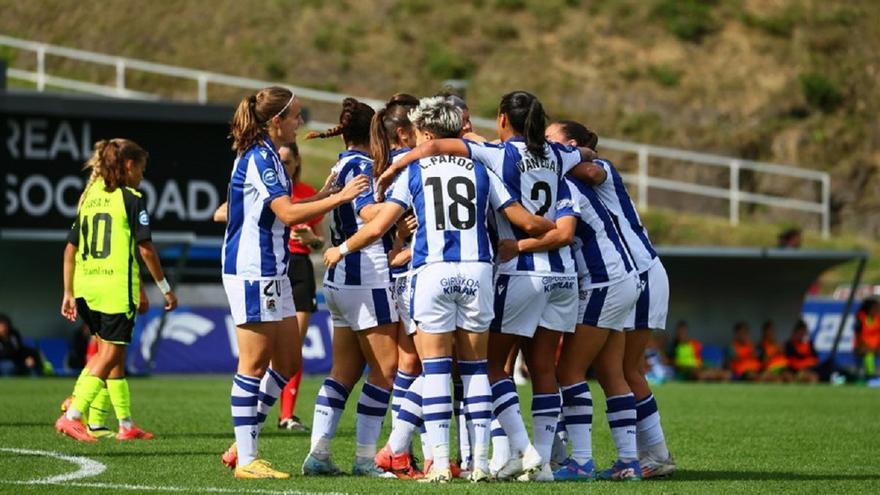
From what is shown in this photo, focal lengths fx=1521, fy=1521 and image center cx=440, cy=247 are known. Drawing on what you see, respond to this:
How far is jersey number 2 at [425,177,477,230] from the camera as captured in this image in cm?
806

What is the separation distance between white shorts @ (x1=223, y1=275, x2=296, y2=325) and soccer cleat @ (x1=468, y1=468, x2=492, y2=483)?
1.38m

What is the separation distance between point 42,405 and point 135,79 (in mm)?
28775

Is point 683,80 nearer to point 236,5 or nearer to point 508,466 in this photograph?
point 236,5

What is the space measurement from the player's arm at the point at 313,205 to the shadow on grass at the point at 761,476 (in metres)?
2.51

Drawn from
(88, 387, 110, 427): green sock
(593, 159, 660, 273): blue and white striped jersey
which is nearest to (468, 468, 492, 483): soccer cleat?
(593, 159, 660, 273): blue and white striped jersey

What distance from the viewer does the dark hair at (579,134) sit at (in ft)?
29.8

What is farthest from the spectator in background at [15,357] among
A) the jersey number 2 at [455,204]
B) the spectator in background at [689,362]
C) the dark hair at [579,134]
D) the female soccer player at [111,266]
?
the jersey number 2 at [455,204]

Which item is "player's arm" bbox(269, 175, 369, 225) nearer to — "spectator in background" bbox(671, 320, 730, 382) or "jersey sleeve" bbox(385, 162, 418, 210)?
"jersey sleeve" bbox(385, 162, 418, 210)

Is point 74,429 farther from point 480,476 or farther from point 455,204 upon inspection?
point 455,204

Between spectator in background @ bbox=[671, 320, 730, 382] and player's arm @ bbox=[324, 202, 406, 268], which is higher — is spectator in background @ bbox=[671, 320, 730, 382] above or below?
below

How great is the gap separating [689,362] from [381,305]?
15.2 metres

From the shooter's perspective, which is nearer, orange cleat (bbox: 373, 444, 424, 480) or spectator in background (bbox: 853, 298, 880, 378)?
orange cleat (bbox: 373, 444, 424, 480)

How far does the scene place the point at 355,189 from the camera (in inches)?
320

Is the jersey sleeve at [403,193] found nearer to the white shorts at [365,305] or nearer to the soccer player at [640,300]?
the white shorts at [365,305]
